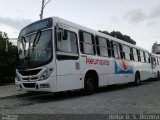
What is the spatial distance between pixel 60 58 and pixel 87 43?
2.47 meters

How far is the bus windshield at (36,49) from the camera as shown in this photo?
1050cm

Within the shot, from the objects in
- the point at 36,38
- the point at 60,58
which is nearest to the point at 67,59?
the point at 60,58

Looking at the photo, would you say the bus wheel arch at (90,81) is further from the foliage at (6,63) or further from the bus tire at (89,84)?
the foliage at (6,63)

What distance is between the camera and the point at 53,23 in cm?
1079

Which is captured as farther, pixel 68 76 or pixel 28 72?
pixel 68 76

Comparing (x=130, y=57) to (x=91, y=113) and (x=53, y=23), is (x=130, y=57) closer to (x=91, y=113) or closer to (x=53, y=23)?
(x=53, y=23)

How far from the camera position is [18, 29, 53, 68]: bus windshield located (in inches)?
413

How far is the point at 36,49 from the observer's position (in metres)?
10.8

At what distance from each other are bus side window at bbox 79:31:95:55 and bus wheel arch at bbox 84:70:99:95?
0.96 meters

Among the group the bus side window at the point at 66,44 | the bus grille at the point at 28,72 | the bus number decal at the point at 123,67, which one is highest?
the bus side window at the point at 66,44

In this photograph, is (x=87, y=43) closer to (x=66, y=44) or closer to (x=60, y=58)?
(x=66, y=44)

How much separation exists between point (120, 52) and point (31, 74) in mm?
7398

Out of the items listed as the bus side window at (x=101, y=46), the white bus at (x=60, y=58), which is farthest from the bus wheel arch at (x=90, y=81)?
the bus side window at (x=101, y=46)

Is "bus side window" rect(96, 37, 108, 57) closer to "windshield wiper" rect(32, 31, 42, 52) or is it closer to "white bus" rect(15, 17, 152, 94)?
"white bus" rect(15, 17, 152, 94)
